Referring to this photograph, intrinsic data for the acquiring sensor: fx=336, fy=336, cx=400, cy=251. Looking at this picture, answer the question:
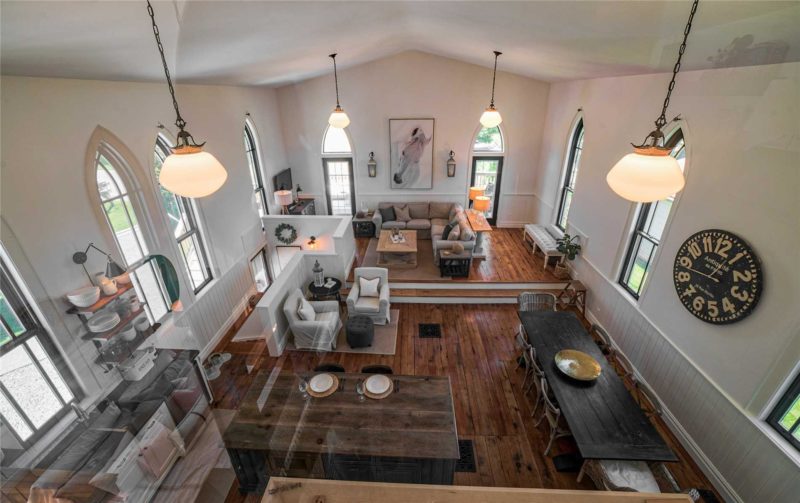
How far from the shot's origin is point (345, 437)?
2.91 m

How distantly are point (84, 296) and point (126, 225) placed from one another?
112 centimetres

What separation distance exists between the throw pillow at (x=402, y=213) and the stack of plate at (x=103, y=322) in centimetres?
604

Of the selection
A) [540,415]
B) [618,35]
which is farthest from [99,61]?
[540,415]

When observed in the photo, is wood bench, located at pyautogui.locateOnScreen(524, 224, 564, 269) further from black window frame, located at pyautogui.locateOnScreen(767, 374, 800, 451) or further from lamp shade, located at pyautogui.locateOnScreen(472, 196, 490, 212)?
black window frame, located at pyautogui.locateOnScreen(767, 374, 800, 451)

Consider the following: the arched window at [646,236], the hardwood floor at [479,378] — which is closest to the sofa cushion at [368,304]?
the hardwood floor at [479,378]

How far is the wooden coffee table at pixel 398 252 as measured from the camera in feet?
21.9

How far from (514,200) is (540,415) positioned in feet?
19.5

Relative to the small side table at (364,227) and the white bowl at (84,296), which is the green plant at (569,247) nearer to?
the small side table at (364,227)

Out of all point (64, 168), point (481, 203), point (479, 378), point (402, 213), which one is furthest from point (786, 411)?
point (402, 213)

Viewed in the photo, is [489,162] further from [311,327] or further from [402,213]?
[311,327]

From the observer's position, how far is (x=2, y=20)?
5.38ft

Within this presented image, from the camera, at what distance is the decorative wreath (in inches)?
278

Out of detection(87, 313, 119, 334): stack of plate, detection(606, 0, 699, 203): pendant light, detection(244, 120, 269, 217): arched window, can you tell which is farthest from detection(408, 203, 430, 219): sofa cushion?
detection(606, 0, 699, 203): pendant light

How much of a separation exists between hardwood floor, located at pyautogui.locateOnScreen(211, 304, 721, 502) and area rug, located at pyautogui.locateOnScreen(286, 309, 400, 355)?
9 centimetres
